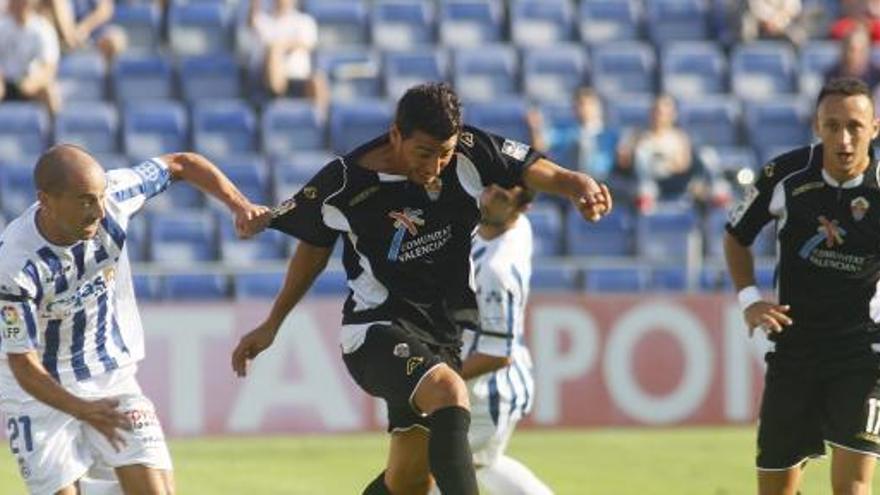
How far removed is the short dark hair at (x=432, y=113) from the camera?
8156mm

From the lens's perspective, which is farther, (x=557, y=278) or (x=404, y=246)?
(x=557, y=278)

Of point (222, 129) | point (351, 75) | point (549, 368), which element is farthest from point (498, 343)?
point (351, 75)

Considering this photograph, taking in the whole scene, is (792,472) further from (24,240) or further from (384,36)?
(384,36)

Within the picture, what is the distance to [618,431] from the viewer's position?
54.1ft

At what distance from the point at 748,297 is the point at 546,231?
31.9ft

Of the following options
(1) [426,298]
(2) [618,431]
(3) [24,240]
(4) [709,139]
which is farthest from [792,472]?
(4) [709,139]

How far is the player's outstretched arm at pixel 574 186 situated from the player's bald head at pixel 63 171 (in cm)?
180

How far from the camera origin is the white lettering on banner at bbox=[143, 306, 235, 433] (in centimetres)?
1602

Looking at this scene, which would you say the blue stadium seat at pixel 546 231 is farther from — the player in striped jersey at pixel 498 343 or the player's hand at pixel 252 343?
the player's hand at pixel 252 343

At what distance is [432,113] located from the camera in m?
8.16

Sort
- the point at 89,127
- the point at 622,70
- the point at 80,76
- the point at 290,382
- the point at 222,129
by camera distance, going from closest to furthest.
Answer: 1. the point at 290,382
2. the point at 89,127
3. the point at 222,129
4. the point at 80,76
5. the point at 622,70

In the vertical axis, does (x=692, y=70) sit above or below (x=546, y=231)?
above

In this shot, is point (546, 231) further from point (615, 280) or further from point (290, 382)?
point (290, 382)

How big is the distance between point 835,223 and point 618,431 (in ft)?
25.5
